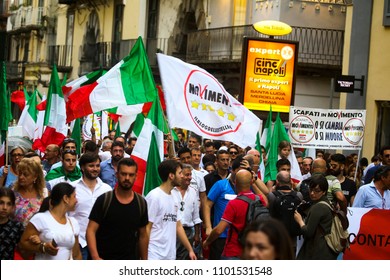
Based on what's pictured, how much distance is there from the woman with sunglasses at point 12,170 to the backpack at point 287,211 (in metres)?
2.73

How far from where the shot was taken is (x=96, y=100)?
46.9ft

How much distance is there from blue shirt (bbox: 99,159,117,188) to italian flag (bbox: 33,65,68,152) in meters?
2.37

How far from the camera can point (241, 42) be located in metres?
31.2

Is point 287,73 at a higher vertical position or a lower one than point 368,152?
higher

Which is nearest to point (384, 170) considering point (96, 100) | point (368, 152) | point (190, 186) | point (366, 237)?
point (366, 237)

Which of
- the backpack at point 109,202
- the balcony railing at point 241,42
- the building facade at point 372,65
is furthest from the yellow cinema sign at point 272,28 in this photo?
the backpack at point 109,202

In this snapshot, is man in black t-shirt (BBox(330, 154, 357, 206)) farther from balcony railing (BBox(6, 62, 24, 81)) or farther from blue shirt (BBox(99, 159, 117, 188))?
balcony railing (BBox(6, 62, 24, 81))

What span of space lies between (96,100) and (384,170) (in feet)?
13.5

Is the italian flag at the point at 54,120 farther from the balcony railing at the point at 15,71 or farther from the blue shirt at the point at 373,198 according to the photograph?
the balcony railing at the point at 15,71

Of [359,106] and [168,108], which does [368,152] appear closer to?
[359,106]

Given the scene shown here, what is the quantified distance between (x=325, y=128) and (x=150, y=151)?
25.4 ft

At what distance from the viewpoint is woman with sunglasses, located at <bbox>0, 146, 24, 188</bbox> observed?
1126 centimetres

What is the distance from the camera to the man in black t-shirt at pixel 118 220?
29.2ft

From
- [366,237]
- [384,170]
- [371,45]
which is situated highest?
[371,45]
